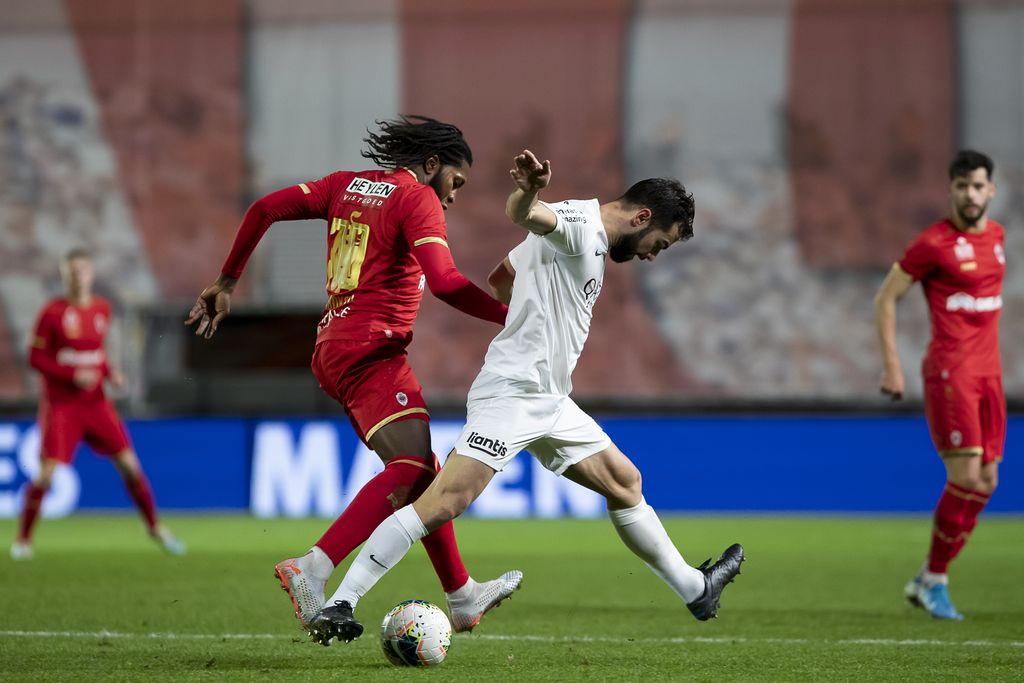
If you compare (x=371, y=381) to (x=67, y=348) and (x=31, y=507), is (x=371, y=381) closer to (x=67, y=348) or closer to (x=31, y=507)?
(x=31, y=507)

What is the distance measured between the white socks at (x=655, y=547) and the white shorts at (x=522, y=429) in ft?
1.11

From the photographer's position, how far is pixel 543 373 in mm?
5336

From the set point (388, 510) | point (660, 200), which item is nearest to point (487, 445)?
point (388, 510)

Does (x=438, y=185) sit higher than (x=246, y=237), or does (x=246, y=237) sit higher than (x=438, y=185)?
(x=438, y=185)

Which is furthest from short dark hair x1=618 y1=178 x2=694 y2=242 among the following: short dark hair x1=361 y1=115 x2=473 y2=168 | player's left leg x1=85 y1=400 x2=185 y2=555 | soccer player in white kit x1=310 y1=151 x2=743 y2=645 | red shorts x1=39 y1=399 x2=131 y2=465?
red shorts x1=39 y1=399 x2=131 y2=465

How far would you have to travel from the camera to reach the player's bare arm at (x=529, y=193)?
489 centimetres

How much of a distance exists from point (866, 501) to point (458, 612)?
862 cm

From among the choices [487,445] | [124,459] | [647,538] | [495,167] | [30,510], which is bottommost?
[30,510]

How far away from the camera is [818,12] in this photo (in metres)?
15.9

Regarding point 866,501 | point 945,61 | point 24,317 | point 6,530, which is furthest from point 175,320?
point 945,61

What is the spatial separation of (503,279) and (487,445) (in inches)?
28.0

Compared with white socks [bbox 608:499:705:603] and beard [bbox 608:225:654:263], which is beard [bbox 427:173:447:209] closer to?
beard [bbox 608:225:654:263]

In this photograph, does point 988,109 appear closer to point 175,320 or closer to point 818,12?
point 818,12

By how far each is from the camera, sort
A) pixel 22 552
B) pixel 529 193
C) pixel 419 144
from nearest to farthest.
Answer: pixel 529 193 → pixel 419 144 → pixel 22 552
